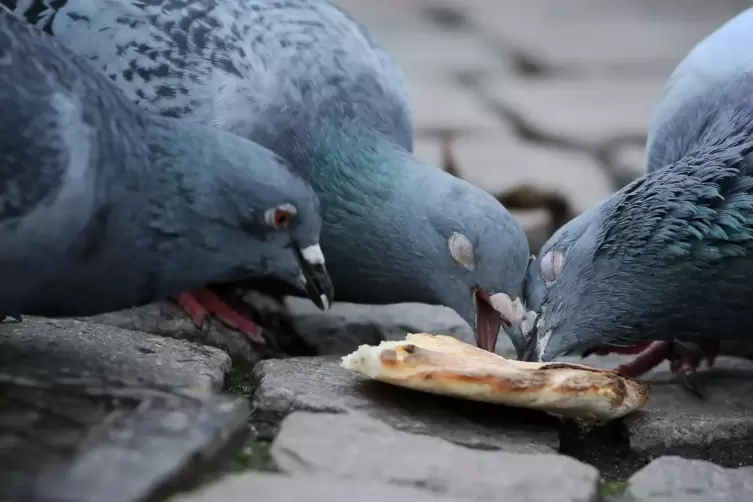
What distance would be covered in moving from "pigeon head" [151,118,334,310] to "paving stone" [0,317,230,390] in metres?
0.23

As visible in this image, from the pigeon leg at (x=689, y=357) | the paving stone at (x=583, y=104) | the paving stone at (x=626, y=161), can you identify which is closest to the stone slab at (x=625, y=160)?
the paving stone at (x=626, y=161)

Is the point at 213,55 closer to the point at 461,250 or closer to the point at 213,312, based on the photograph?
the point at 213,312

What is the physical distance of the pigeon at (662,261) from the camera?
3061mm

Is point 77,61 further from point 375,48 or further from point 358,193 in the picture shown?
point 375,48

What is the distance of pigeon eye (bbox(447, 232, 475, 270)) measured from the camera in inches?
136

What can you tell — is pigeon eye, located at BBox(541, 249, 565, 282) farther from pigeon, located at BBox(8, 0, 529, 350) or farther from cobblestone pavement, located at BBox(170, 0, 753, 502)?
cobblestone pavement, located at BBox(170, 0, 753, 502)

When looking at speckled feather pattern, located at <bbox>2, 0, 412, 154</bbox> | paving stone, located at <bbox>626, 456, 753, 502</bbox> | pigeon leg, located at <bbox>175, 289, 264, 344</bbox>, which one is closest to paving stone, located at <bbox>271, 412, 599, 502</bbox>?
paving stone, located at <bbox>626, 456, 753, 502</bbox>

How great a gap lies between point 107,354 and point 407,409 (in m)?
0.78

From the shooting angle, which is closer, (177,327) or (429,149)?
(177,327)

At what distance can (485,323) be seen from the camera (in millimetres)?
3523

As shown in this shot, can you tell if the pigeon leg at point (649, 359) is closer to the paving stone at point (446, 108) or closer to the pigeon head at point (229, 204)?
the pigeon head at point (229, 204)

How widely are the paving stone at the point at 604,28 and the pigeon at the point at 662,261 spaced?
5.36 metres

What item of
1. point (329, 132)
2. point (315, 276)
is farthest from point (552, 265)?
point (329, 132)

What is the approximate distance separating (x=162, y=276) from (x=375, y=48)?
67.7 inches
